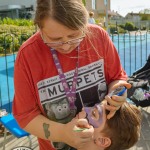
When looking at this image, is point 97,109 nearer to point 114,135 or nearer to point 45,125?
point 114,135

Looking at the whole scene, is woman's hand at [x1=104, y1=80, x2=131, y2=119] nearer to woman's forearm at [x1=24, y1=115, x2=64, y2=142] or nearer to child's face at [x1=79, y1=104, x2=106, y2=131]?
child's face at [x1=79, y1=104, x2=106, y2=131]

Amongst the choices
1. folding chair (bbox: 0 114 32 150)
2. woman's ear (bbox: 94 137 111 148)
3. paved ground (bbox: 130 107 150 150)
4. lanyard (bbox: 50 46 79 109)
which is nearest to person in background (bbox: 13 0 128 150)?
lanyard (bbox: 50 46 79 109)

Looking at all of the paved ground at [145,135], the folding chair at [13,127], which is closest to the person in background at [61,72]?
the folding chair at [13,127]

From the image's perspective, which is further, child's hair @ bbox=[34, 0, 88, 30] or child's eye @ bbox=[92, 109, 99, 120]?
child's eye @ bbox=[92, 109, 99, 120]

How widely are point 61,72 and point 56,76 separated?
0.12 ft

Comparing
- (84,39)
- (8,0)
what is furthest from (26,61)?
(8,0)

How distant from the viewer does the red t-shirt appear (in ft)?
4.91

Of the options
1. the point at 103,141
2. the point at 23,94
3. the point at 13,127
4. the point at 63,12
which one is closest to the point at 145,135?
the point at 13,127

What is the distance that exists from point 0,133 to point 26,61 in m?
2.82

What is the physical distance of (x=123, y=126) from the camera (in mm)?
1627

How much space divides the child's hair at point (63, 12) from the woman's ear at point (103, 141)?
659 mm

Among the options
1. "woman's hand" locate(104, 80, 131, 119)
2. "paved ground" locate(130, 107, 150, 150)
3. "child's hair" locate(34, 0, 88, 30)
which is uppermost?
"child's hair" locate(34, 0, 88, 30)

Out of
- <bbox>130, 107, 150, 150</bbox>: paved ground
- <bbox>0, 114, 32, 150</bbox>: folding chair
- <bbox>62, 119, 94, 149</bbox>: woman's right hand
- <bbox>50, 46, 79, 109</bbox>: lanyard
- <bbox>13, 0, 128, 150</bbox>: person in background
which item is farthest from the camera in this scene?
<bbox>130, 107, 150, 150</bbox>: paved ground

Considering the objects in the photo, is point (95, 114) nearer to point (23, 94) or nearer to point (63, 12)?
point (23, 94)
